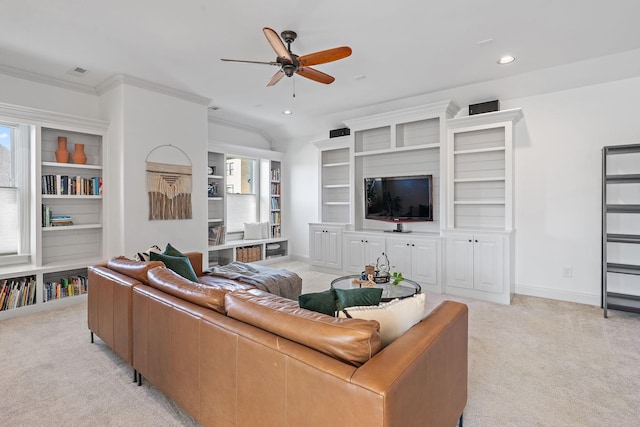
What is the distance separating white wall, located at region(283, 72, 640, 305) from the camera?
3.85 metres

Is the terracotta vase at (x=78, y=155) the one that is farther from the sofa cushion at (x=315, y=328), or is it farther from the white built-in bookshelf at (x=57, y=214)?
the sofa cushion at (x=315, y=328)

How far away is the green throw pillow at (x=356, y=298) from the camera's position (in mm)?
1578

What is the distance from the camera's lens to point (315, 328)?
49.7 inches

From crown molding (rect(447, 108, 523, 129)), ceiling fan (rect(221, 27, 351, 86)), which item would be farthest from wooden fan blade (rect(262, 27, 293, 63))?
crown molding (rect(447, 108, 523, 129))

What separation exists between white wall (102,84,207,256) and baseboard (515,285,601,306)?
15.4ft

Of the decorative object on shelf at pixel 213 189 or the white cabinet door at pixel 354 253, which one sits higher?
the decorative object on shelf at pixel 213 189

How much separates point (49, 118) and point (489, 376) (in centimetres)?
520

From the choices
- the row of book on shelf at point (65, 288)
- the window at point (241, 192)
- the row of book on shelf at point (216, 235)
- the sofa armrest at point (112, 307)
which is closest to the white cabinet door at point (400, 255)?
the row of book on shelf at point (216, 235)

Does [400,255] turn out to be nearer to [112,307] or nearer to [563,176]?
[563,176]

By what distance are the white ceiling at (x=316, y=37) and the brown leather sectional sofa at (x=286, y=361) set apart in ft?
7.51

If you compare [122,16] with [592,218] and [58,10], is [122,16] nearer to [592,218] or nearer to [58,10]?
[58,10]

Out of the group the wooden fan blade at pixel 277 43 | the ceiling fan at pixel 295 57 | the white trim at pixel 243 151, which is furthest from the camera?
the white trim at pixel 243 151

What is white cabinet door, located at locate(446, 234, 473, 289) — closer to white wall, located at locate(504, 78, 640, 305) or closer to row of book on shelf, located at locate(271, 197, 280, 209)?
white wall, located at locate(504, 78, 640, 305)

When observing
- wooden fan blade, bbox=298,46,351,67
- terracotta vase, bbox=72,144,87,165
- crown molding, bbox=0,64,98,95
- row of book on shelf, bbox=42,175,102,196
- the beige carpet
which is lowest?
the beige carpet
